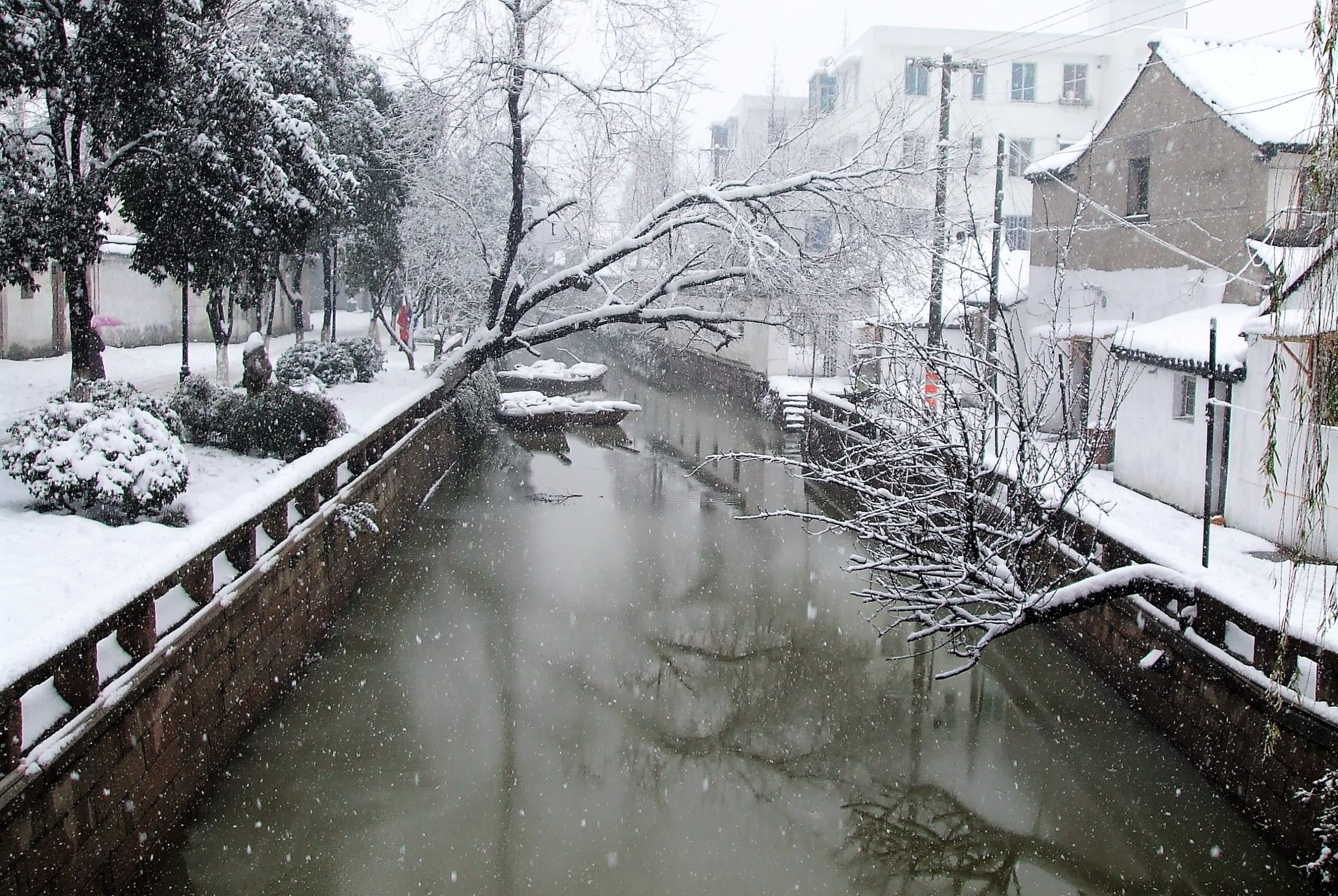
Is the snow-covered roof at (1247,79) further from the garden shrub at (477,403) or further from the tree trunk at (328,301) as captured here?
the tree trunk at (328,301)

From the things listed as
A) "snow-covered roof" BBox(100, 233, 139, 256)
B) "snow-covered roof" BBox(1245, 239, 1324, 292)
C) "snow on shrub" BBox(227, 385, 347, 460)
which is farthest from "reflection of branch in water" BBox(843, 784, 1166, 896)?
"snow-covered roof" BBox(100, 233, 139, 256)

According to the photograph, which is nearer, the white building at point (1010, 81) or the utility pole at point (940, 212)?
the utility pole at point (940, 212)

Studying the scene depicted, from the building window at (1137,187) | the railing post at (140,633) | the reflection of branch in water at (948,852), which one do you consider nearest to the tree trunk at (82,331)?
the railing post at (140,633)

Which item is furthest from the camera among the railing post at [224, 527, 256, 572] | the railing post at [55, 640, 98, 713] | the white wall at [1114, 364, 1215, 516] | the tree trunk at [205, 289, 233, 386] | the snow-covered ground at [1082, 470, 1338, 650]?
the tree trunk at [205, 289, 233, 386]

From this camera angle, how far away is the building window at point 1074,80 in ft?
125

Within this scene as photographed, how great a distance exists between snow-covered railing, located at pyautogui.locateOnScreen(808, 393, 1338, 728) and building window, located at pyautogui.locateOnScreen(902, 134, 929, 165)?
8.41 meters

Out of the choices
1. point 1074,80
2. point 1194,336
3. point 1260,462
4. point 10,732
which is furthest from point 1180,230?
point 1074,80

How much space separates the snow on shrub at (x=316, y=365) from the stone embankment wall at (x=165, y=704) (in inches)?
301

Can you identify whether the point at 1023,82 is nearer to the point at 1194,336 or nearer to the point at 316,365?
the point at 1194,336

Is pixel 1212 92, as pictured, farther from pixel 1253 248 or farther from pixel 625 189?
pixel 625 189

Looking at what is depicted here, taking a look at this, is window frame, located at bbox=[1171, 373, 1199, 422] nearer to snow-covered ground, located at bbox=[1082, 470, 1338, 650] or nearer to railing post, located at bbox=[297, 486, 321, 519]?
snow-covered ground, located at bbox=[1082, 470, 1338, 650]

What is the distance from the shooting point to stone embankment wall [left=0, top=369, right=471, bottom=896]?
4617 mm

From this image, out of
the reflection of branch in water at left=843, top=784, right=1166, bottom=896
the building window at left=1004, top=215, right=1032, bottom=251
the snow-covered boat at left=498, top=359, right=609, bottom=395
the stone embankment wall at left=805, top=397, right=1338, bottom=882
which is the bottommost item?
the reflection of branch in water at left=843, top=784, right=1166, bottom=896

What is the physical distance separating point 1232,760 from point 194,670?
7.54 meters
